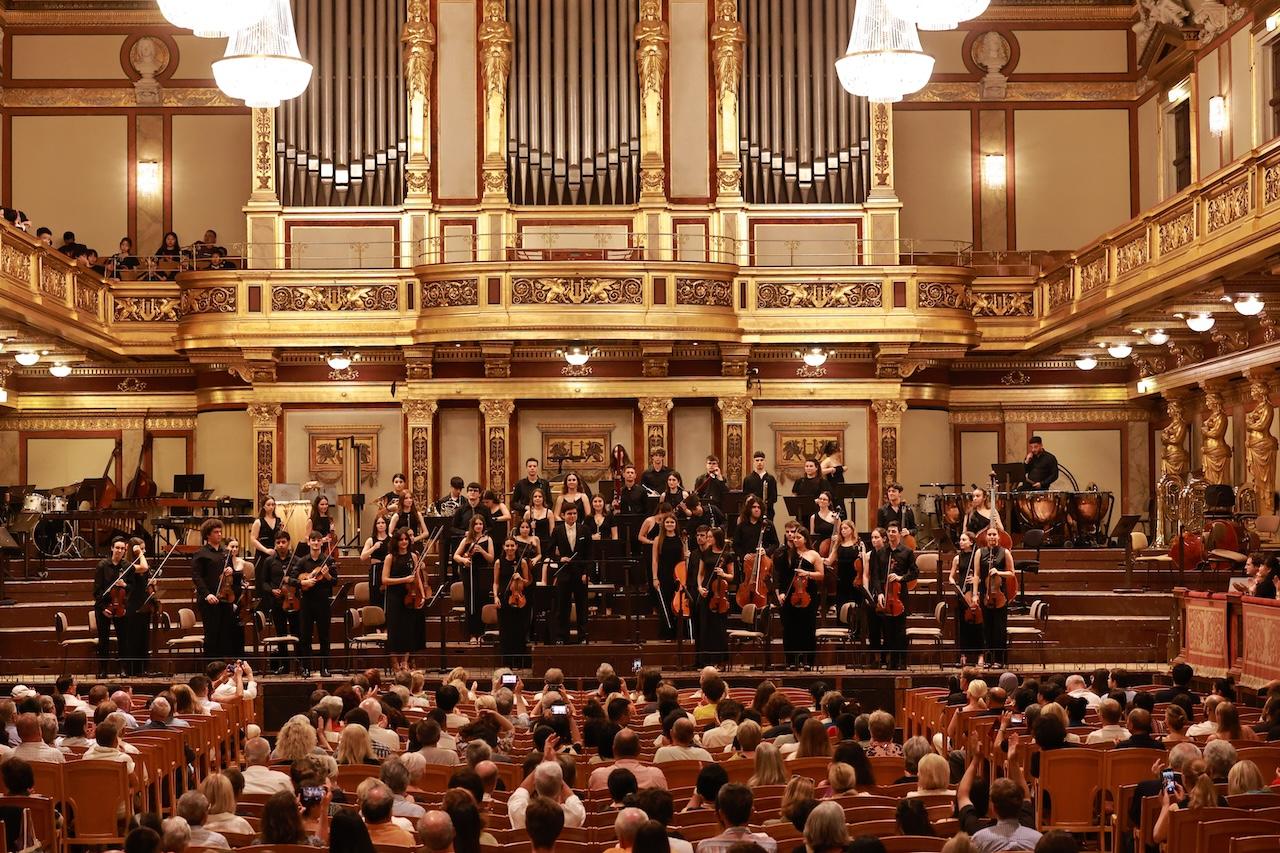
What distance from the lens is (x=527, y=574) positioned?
13266mm

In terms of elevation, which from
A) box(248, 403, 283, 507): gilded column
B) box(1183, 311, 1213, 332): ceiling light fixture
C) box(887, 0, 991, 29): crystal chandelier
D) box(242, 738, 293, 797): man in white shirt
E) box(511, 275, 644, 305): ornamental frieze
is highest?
box(887, 0, 991, 29): crystal chandelier

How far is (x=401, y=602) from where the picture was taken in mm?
13398

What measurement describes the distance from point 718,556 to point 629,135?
7605 mm

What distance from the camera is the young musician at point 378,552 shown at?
44.2 ft

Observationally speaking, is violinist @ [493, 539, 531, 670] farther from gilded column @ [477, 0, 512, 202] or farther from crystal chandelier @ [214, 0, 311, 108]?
gilded column @ [477, 0, 512, 202]

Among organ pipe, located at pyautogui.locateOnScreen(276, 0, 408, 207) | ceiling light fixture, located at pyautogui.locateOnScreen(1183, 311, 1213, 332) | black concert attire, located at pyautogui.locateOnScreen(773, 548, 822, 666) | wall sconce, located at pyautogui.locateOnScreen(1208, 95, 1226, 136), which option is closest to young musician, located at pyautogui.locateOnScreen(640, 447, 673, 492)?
black concert attire, located at pyautogui.locateOnScreen(773, 548, 822, 666)

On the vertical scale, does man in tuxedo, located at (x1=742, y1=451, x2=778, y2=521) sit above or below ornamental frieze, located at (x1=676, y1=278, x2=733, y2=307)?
below

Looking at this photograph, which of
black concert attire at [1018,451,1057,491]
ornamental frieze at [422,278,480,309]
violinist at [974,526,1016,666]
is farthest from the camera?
ornamental frieze at [422,278,480,309]

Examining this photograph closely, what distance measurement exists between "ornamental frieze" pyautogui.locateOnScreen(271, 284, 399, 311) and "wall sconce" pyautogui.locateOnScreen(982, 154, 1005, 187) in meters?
8.10

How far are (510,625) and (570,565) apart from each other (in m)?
0.70

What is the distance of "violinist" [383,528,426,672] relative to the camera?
13242 mm

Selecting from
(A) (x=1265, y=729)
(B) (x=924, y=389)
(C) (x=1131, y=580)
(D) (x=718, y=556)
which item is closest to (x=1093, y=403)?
(B) (x=924, y=389)

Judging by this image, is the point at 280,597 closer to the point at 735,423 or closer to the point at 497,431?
the point at 497,431

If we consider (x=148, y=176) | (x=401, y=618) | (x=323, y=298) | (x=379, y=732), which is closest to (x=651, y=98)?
(x=323, y=298)
